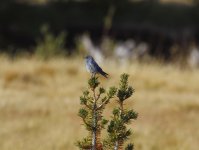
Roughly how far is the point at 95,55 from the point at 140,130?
6996 mm

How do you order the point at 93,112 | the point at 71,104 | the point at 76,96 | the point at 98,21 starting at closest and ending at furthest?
1. the point at 93,112
2. the point at 71,104
3. the point at 76,96
4. the point at 98,21

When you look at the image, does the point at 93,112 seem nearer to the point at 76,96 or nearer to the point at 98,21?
the point at 76,96

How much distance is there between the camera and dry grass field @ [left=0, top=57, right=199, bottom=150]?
326 inches

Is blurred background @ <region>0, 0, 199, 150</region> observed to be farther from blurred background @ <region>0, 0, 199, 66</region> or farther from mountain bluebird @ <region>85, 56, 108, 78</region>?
blurred background @ <region>0, 0, 199, 66</region>

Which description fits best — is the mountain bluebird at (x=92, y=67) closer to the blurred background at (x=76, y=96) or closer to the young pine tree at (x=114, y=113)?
the young pine tree at (x=114, y=113)

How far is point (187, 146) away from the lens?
806 cm

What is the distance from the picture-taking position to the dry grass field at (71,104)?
27.2 feet

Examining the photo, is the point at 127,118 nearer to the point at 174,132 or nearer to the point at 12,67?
the point at 174,132

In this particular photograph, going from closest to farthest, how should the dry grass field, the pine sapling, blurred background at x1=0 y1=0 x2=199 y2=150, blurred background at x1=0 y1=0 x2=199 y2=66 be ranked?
the pine sapling → the dry grass field → blurred background at x1=0 y1=0 x2=199 y2=150 → blurred background at x1=0 y1=0 x2=199 y2=66

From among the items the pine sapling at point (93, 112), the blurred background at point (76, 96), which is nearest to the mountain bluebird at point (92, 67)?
the pine sapling at point (93, 112)

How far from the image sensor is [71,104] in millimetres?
10680

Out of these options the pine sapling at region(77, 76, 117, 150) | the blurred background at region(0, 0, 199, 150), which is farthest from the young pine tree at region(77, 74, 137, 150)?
the blurred background at region(0, 0, 199, 150)

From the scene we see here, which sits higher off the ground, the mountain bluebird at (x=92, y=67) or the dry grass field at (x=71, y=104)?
the dry grass field at (x=71, y=104)

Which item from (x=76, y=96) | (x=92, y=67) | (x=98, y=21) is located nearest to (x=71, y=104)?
(x=76, y=96)
